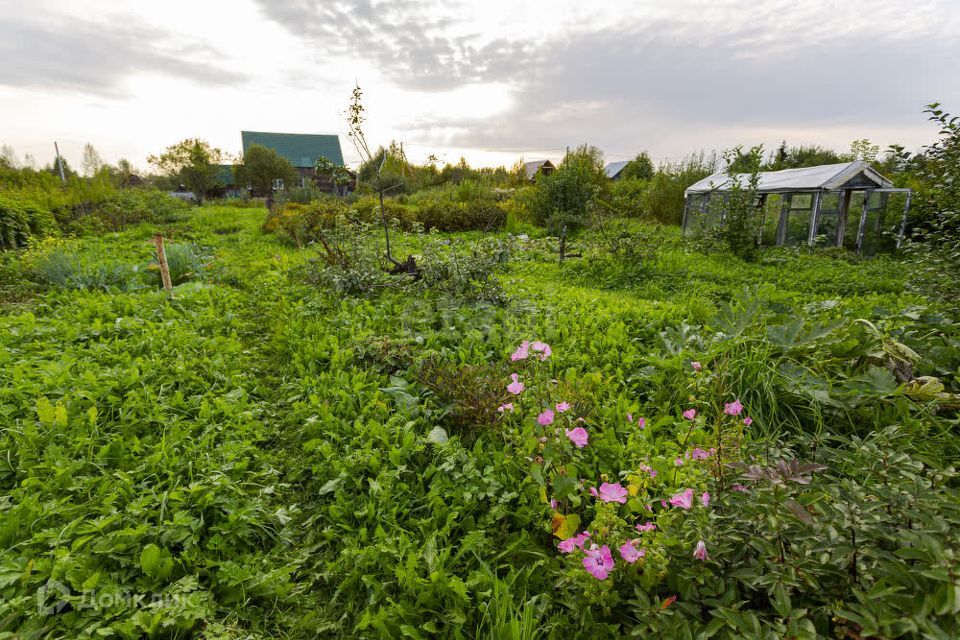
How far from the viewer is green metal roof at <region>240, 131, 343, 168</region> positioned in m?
42.2

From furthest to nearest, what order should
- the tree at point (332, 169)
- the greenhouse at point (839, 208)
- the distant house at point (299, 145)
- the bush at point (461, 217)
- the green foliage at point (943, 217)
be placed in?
the distant house at point (299, 145)
the bush at point (461, 217)
the greenhouse at point (839, 208)
the tree at point (332, 169)
the green foliage at point (943, 217)

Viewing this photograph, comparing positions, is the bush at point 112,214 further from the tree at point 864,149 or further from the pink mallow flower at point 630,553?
the tree at point 864,149

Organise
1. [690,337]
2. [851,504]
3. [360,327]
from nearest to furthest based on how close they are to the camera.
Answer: [851,504]
[690,337]
[360,327]

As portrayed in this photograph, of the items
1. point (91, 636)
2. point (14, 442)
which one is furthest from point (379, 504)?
point (14, 442)

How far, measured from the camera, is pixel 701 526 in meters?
1.44

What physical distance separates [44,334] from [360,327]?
2620mm

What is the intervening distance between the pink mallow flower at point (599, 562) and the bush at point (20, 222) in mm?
9726

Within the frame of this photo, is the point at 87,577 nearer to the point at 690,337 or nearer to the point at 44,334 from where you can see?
the point at 44,334

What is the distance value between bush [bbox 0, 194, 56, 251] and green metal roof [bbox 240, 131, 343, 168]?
3535 centimetres

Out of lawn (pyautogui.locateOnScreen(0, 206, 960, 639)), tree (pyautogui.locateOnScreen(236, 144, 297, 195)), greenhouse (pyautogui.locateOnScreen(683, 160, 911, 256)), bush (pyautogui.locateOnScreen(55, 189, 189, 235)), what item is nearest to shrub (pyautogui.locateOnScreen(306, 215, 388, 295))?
lawn (pyautogui.locateOnScreen(0, 206, 960, 639))

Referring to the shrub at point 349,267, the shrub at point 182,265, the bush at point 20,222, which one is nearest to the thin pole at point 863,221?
the shrub at point 349,267

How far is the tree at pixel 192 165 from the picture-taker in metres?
27.0

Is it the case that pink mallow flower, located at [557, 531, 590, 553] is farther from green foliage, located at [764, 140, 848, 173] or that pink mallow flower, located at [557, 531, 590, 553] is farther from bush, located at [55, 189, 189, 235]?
green foliage, located at [764, 140, 848, 173]

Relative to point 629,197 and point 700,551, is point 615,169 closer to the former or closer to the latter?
point 629,197
